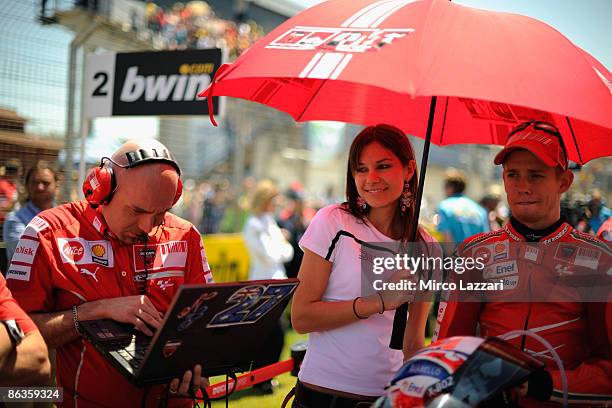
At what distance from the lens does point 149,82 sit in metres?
4.45

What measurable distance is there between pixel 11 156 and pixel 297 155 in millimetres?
17427

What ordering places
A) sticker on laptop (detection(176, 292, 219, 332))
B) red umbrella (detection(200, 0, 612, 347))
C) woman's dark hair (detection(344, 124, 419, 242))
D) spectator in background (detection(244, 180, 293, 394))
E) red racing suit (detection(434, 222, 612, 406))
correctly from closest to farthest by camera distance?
sticker on laptop (detection(176, 292, 219, 332)) < red umbrella (detection(200, 0, 612, 347)) < red racing suit (detection(434, 222, 612, 406)) < woman's dark hair (detection(344, 124, 419, 242)) < spectator in background (detection(244, 180, 293, 394))

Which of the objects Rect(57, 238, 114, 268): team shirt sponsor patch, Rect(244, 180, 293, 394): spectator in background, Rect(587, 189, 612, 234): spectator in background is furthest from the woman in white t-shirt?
Rect(244, 180, 293, 394): spectator in background

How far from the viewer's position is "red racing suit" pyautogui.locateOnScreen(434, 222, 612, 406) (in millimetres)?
2064

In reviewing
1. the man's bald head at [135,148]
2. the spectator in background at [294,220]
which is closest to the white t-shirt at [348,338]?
the man's bald head at [135,148]

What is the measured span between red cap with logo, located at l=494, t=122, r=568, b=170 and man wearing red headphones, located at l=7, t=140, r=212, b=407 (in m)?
1.30

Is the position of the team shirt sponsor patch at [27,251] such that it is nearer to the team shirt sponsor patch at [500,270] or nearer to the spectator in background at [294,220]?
the team shirt sponsor patch at [500,270]

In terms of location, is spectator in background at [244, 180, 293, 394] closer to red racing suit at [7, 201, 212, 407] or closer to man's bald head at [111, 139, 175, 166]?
red racing suit at [7, 201, 212, 407]

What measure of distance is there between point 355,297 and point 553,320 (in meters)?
0.72

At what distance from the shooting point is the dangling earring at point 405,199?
258cm

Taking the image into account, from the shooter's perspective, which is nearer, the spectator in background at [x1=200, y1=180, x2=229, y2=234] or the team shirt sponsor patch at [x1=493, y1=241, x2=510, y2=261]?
the team shirt sponsor patch at [x1=493, y1=241, x2=510, y2=261]

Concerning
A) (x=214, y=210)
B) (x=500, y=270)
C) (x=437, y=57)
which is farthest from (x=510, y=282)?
(x=214, y=210)

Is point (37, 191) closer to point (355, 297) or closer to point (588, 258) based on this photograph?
point (355, 297)

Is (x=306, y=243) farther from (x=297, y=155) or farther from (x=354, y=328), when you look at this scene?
(x=297, y=155)
